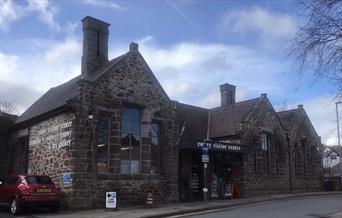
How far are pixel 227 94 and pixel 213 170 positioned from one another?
33.5ft

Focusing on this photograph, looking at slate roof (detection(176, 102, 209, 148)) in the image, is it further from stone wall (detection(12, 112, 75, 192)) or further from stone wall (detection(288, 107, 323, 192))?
stone wall (detection(12, 112, 75, 192))

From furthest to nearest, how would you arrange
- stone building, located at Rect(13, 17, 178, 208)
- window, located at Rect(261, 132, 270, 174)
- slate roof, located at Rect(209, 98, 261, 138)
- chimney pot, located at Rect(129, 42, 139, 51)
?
window, located at Rect(261, 132, 270, 174) < slate roof, located at Rect(209, 98, 261, 138) < chimney pot, located at Rect(129, 42, 139, 51) < stone building, located at Rect(13, 17, 178, 208)

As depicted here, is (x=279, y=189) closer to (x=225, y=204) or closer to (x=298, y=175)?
(x=298, y=175)

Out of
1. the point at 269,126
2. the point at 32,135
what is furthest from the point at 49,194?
the point at 269,126

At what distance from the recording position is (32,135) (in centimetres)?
2534

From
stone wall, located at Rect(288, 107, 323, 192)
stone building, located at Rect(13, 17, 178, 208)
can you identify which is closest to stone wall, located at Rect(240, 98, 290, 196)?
stone wall, located at Rect(288, 107, 323, 192)

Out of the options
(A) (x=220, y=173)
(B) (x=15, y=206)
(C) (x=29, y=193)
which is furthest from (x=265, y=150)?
(B) (x=15, y=206)

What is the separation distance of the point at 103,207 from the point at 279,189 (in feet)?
58.2

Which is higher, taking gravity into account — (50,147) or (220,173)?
(50,147)

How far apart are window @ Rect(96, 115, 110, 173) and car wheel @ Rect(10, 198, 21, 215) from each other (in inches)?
178

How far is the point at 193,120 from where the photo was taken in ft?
110

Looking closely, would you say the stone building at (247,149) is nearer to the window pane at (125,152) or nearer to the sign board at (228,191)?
the sign board at (228,191)

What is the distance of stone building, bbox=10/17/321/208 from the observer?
2178 centimetres

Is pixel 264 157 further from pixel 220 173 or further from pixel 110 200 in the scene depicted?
pixel 110 200
